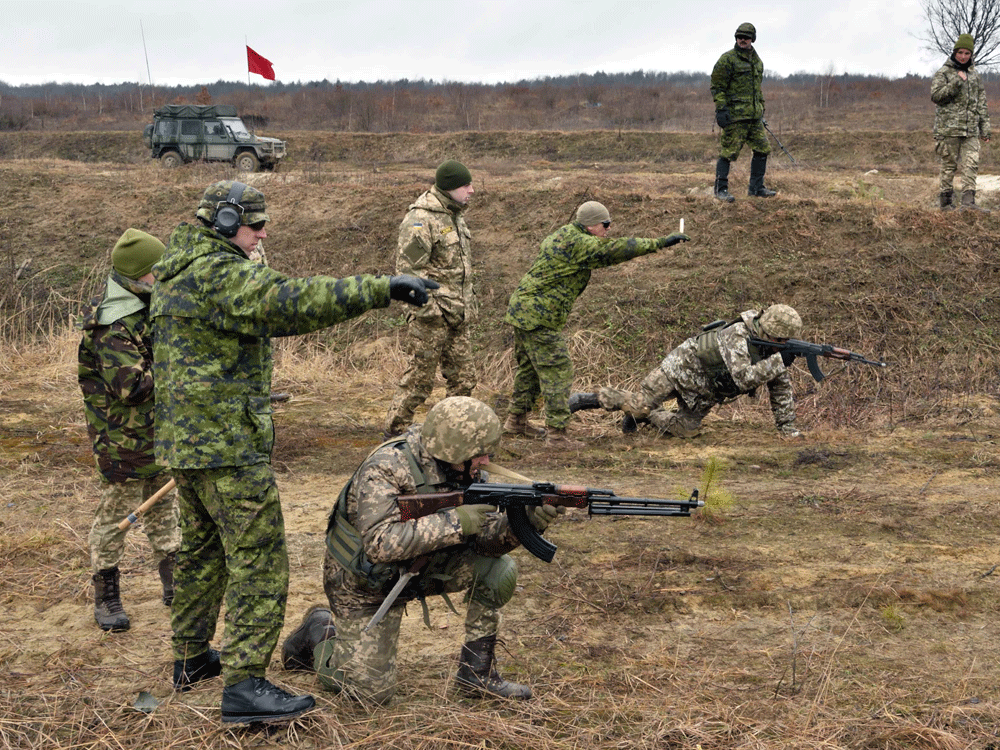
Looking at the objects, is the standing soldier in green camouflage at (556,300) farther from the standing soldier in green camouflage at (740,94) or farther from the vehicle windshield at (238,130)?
the vehicle windshield at (238,130)

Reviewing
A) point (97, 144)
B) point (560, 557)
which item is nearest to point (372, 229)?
point (560, 557)

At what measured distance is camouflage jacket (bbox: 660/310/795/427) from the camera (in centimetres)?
752

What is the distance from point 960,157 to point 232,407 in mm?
10869

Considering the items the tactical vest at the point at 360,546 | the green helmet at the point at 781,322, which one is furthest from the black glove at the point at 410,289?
the green helmet at the point at 781,322

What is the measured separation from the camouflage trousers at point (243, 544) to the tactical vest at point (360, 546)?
262 mm

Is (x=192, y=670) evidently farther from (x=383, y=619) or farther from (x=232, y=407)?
(x=232, y=407)

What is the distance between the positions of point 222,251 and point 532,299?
4.38 metres

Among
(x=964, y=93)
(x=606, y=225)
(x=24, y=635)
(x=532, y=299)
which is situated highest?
(x=964, y=93)

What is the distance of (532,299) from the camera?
25.4 ft

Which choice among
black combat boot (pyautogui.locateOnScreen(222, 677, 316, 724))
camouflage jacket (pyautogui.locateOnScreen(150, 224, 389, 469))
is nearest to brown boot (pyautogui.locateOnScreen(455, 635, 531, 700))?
black combat boot (pyautogui.locateOnScreen(222, 677, 316, 724))

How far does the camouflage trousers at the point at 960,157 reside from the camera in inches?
456

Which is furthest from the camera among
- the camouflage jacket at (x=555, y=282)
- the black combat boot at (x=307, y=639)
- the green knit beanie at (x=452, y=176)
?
the camouflage jacket at (x=555, y=282)

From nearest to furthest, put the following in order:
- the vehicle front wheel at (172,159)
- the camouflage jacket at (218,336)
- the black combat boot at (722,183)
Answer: the camouflage jacket at (218,336), the black combat boot at (722,183), the vehicle front wheel at (172,159)

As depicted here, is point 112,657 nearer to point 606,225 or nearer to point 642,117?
point 606,225
